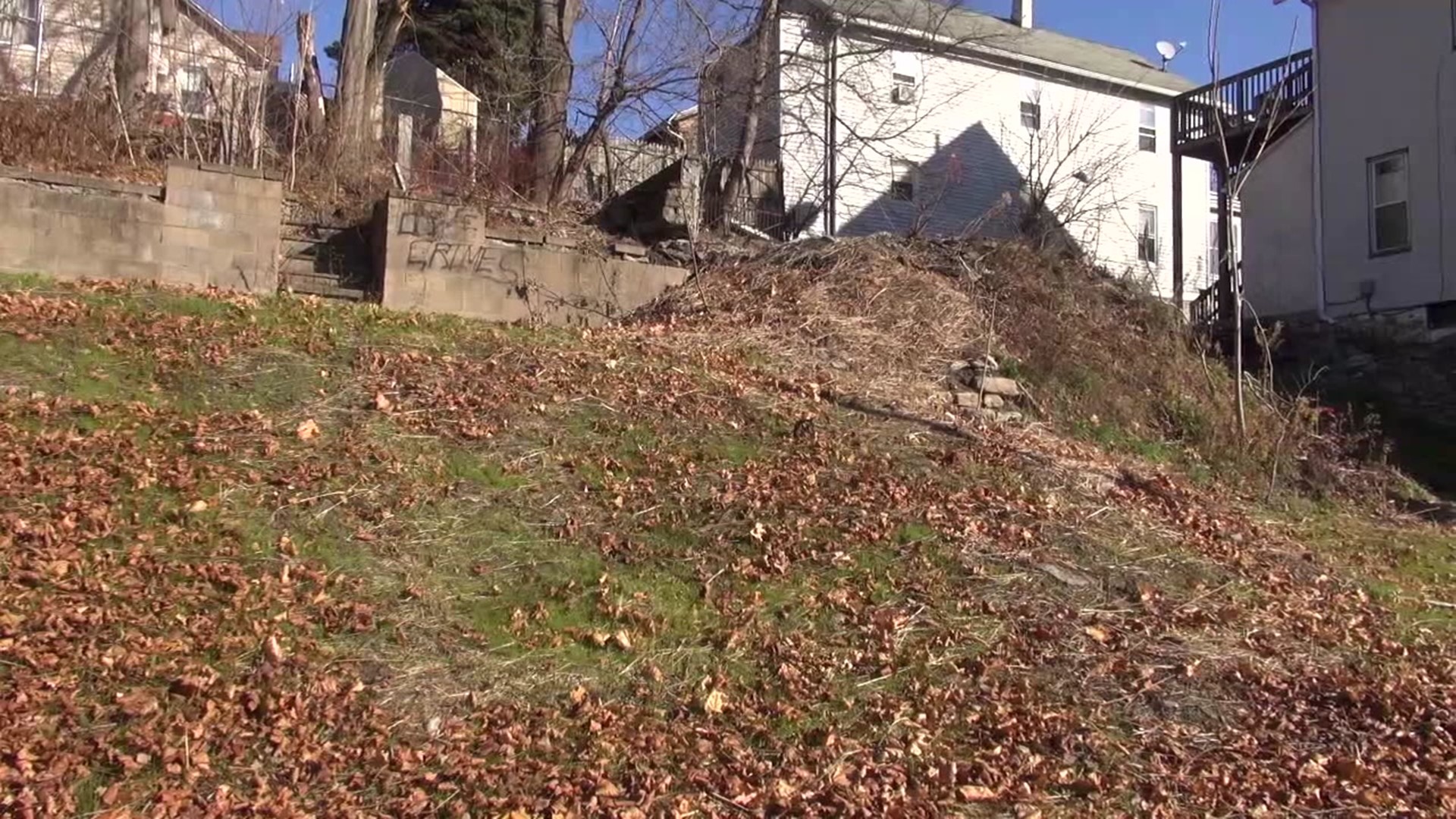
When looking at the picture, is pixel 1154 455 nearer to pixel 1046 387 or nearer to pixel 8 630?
pixel 1046 387

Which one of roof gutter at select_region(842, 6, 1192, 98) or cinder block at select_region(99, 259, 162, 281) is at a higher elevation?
roof gutter at select_region(842, 6, 1192, 98)

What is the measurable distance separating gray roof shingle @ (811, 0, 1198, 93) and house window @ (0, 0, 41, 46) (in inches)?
490

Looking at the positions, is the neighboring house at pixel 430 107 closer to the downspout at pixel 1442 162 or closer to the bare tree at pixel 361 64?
the bare tree at pixel 361 64

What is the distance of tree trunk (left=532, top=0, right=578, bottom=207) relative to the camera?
49.1 ft

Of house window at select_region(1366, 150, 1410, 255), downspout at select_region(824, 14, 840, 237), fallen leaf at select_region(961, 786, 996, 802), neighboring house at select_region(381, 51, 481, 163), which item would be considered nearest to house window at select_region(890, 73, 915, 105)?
downspout at select_region(824, 14, 840, 237)

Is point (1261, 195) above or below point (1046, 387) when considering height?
above

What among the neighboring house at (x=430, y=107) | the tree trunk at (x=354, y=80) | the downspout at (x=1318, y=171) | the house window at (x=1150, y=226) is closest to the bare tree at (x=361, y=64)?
the tree trunk at (x=354, y=80)

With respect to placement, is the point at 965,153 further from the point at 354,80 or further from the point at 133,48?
the point at 133,48

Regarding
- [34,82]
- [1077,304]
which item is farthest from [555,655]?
[34,82]

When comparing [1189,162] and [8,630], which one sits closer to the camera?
[8,630]

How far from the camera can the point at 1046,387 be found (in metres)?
11.0

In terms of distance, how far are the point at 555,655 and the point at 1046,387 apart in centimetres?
685

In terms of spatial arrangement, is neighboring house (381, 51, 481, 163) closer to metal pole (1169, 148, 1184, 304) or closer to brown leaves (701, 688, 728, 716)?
brown leaves (701, 688, 728, 716)

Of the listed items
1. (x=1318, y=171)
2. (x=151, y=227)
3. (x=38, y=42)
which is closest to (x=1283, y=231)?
(x=1318, y=171)
